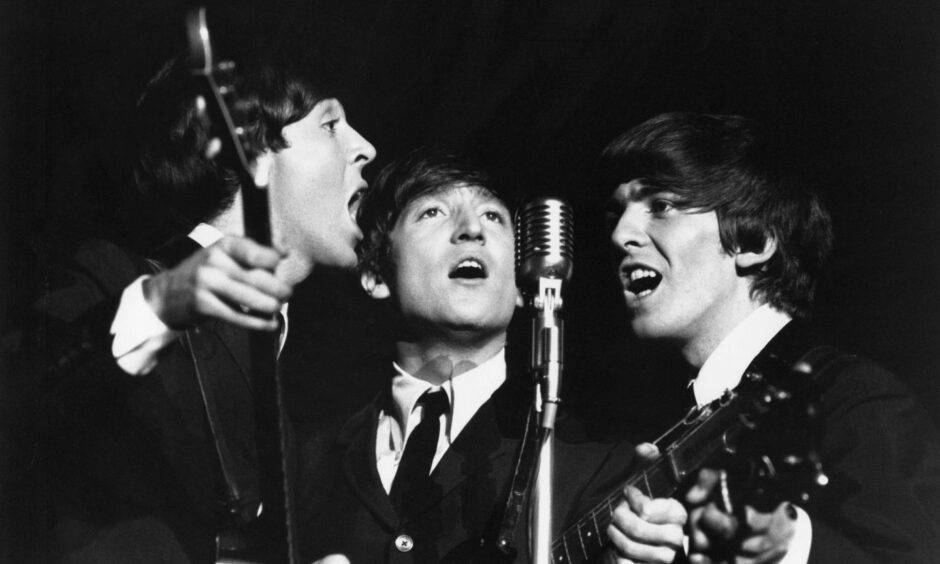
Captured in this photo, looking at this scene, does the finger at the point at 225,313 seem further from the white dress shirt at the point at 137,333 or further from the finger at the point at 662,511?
the finger at the point at 662,511

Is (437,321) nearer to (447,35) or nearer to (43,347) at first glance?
(447,35)

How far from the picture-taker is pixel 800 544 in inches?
62.3

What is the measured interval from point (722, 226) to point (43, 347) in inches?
51.1

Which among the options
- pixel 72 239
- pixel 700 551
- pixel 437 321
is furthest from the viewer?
pixel 437 321

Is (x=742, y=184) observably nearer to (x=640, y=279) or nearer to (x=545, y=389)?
(x=640, y=279)

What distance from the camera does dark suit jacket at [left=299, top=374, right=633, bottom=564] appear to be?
6.13ft

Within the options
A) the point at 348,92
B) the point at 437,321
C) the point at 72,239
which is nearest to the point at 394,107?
the point at 348,92

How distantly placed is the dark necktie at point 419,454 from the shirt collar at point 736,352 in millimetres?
513

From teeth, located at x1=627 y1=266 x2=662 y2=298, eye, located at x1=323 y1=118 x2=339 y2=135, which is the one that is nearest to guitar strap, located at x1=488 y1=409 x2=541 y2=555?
teeth, located at x1=627 y1=266 x2=662 y2=298

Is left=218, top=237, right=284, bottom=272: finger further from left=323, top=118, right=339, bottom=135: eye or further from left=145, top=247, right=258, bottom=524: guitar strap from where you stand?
left=323, top=118, right=339, bottom=135: eye

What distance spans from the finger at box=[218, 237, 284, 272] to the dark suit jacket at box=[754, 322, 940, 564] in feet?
2.79

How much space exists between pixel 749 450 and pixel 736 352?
16.2 inches

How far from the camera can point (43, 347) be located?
1.84 metres

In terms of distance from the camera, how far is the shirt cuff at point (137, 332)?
5.25 ft
